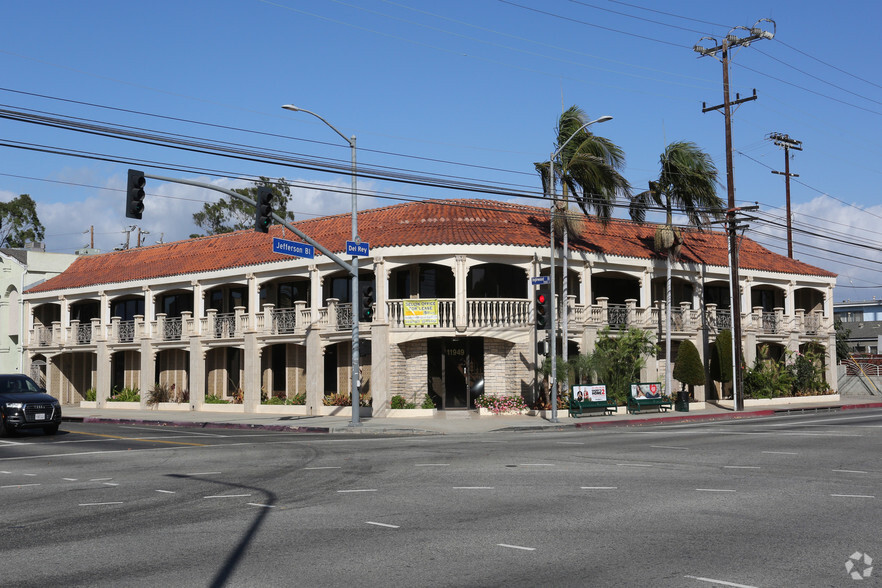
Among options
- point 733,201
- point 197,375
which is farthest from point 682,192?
point 197,375

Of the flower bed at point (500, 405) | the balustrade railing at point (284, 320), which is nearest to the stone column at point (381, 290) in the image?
the flower bed at point (500, 405)

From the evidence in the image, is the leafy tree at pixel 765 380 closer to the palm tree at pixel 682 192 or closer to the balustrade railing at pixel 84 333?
the palm tree at pixel 682 192

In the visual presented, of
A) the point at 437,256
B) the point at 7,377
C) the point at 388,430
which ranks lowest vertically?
the point at 388,430

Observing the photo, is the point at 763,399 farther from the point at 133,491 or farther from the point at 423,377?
the point at 133,491

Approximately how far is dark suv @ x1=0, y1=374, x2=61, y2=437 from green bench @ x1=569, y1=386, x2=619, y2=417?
17.5m

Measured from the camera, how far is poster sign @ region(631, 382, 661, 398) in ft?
110

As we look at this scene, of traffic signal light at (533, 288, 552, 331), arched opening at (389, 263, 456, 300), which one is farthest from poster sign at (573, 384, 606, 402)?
arched opening at (389, 263, 456, 300)

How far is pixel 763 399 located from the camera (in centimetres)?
3912

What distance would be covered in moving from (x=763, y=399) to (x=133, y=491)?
32670 millimetres

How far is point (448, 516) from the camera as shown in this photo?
10539mm

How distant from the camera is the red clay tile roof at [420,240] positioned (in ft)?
110

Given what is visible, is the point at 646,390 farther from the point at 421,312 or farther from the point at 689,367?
the point at 421,312

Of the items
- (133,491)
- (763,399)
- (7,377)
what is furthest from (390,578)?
(763,399)

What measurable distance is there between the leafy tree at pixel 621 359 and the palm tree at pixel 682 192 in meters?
2.58
